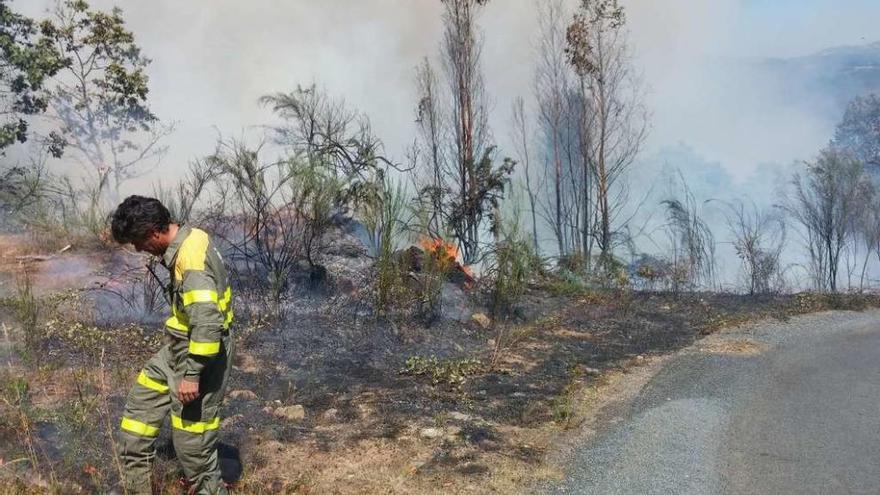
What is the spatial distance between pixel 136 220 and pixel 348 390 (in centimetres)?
294

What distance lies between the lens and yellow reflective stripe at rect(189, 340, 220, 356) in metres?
3.03

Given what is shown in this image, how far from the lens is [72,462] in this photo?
3783 mm

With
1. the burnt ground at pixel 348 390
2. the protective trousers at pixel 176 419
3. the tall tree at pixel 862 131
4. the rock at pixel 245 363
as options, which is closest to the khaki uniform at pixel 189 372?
the protective trousers at pixel 176 419

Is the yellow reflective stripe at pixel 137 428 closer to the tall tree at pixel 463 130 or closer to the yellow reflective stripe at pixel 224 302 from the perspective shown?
the yellow reflective stripe at pixel 224 302

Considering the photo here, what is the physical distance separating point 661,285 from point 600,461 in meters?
8.91

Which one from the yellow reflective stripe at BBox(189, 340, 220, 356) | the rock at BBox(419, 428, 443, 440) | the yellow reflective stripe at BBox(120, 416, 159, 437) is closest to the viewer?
the yellow reflective stripe at BBox(189, 340, 220, 356)

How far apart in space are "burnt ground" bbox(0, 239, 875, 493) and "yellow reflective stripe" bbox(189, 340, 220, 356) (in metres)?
0.91

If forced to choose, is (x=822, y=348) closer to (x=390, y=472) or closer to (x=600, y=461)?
(x=600, y=461)

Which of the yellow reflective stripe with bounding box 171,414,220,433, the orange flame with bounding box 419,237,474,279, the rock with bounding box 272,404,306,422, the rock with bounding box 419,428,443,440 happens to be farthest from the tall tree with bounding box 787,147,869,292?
the yellow reflective stripe with bounding box 171,414,220,433

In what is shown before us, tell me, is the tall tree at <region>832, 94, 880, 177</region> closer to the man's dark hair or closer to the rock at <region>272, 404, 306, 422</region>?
the rock at <region>272, 404, 306, 422</region>

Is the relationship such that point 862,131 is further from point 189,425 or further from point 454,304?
point 189,425

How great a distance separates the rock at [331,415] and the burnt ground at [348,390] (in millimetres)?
15

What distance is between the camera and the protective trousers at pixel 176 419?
10.7 ft

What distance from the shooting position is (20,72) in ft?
43.3
